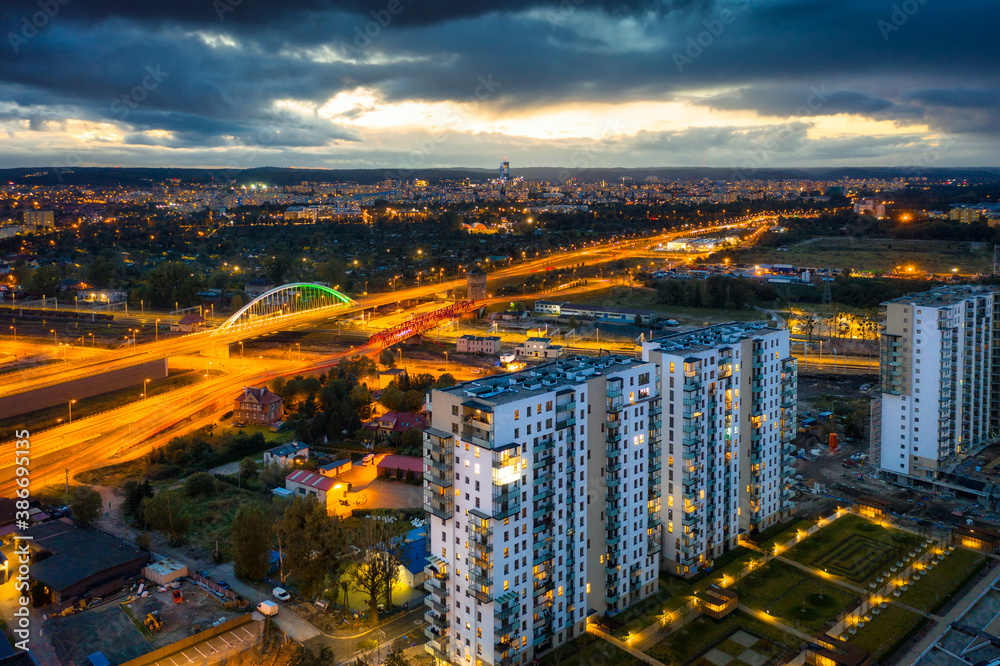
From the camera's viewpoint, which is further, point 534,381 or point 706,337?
point 706,337

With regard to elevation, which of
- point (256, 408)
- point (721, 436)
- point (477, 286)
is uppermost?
point (477, 286)

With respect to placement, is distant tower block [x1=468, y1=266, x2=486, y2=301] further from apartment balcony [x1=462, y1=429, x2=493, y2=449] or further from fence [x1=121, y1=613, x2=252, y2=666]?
apartment balcony [x1=462, y1=429, x2=493, y2=449]

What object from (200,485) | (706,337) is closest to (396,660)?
(706,337)

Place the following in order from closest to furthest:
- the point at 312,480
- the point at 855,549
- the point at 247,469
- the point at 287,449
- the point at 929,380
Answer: the point at 855,549
the point at 312,480
the point at 929,380
the point at 247,469
the point at 287,449

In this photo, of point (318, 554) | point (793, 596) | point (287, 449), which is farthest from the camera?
point (287, 449)

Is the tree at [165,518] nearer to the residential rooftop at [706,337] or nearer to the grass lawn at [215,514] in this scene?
the grass lawn at [215,514]

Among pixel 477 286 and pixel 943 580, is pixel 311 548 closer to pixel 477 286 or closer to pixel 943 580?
pixel 943 580

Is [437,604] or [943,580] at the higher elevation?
[437,604]
